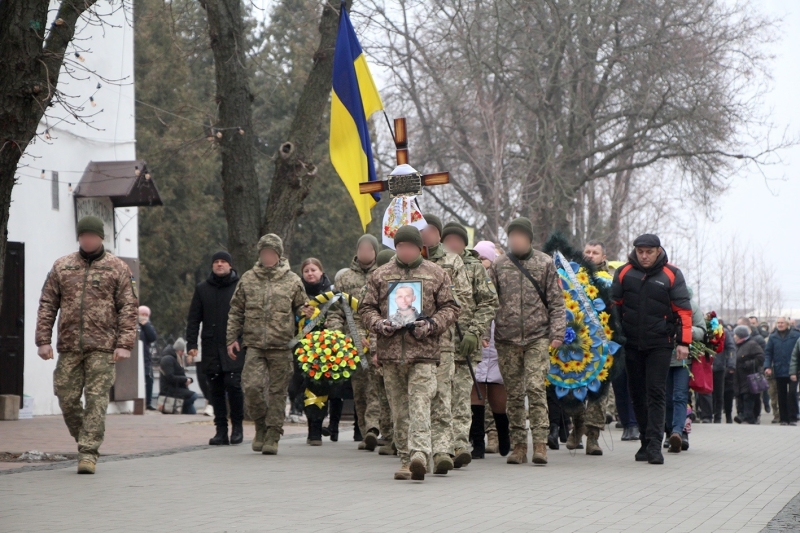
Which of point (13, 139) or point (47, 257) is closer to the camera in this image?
point (13, 139)

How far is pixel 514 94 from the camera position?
31156mm

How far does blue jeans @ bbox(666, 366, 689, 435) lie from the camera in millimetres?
12883

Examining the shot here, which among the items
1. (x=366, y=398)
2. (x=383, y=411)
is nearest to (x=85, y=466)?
(x=383, y=411)

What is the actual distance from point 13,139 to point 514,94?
2106cm

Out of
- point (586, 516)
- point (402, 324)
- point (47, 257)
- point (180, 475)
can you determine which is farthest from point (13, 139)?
point (47, 257)

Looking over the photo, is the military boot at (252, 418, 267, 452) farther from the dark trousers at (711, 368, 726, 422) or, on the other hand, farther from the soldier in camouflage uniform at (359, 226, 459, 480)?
the dark trousers at (711, 368, 726, 422)

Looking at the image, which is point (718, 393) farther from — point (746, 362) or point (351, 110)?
point (351, 110)

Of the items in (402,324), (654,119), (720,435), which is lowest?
(720,435)

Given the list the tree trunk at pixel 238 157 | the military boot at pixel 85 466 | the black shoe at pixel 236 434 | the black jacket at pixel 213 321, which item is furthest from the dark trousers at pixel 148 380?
the military boot at pixel 85 466

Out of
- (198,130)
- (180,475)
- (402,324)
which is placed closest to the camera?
(402,324)

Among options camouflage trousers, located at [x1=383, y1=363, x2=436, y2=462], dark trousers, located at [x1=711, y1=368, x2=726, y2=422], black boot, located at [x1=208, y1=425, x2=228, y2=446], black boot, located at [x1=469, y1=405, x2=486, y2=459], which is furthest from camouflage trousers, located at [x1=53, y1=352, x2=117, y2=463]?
dark trousers, located at [x1=711, y1=368, x2=726, y2=422]

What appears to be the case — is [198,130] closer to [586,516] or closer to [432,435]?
[432,435]

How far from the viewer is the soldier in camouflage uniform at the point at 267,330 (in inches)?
487

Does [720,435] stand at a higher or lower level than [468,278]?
lower
